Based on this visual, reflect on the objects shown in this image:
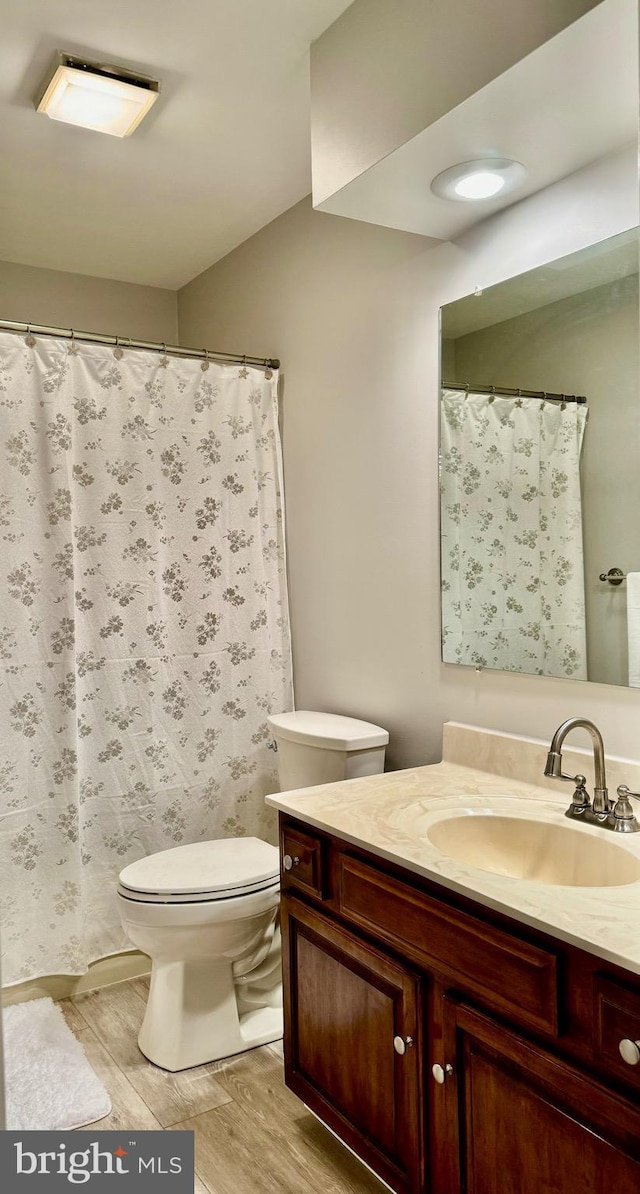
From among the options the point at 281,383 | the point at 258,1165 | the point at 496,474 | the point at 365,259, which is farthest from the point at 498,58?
the point at 258,1165

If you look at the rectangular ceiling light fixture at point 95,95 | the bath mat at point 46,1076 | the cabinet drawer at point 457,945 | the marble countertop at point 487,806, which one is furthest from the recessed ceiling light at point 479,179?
the bath mat at point 46,1076

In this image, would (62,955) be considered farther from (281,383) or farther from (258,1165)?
(281,383)

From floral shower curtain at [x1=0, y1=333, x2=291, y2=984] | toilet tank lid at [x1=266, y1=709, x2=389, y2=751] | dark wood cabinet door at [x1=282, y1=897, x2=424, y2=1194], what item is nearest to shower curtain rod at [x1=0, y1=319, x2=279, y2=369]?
floral shower curtain at [x1=0, y1=333, x2=291, y2=984]

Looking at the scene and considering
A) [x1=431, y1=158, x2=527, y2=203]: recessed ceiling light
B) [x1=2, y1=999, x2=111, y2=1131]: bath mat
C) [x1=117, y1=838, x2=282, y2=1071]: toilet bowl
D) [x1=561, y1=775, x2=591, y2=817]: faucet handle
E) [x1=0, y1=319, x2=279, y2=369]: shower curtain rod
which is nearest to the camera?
[x1=561, y1=775, x2=591, y2=817]: faucet handle

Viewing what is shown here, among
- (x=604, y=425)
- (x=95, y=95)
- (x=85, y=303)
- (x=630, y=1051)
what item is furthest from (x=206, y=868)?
(x=85, y=303)

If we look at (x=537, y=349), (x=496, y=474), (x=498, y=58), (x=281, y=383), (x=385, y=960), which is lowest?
(x=385, y=960)

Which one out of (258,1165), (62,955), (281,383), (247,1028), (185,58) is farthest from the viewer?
(281,383)

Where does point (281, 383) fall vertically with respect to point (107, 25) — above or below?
below

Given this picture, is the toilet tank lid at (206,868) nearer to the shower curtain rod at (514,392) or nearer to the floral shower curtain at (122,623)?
the floral shower curtain at (122,623)

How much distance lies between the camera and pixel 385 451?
2393 mm

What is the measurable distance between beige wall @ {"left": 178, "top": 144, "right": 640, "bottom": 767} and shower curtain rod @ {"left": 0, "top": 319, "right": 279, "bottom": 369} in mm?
111

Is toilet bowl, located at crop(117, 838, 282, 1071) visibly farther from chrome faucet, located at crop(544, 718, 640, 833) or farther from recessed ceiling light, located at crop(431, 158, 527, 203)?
recessed ceiling light, located at crop(431, 158, 527, 203)

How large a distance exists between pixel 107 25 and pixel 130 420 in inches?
41.9

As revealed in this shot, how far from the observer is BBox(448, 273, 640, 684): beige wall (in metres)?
1.65
